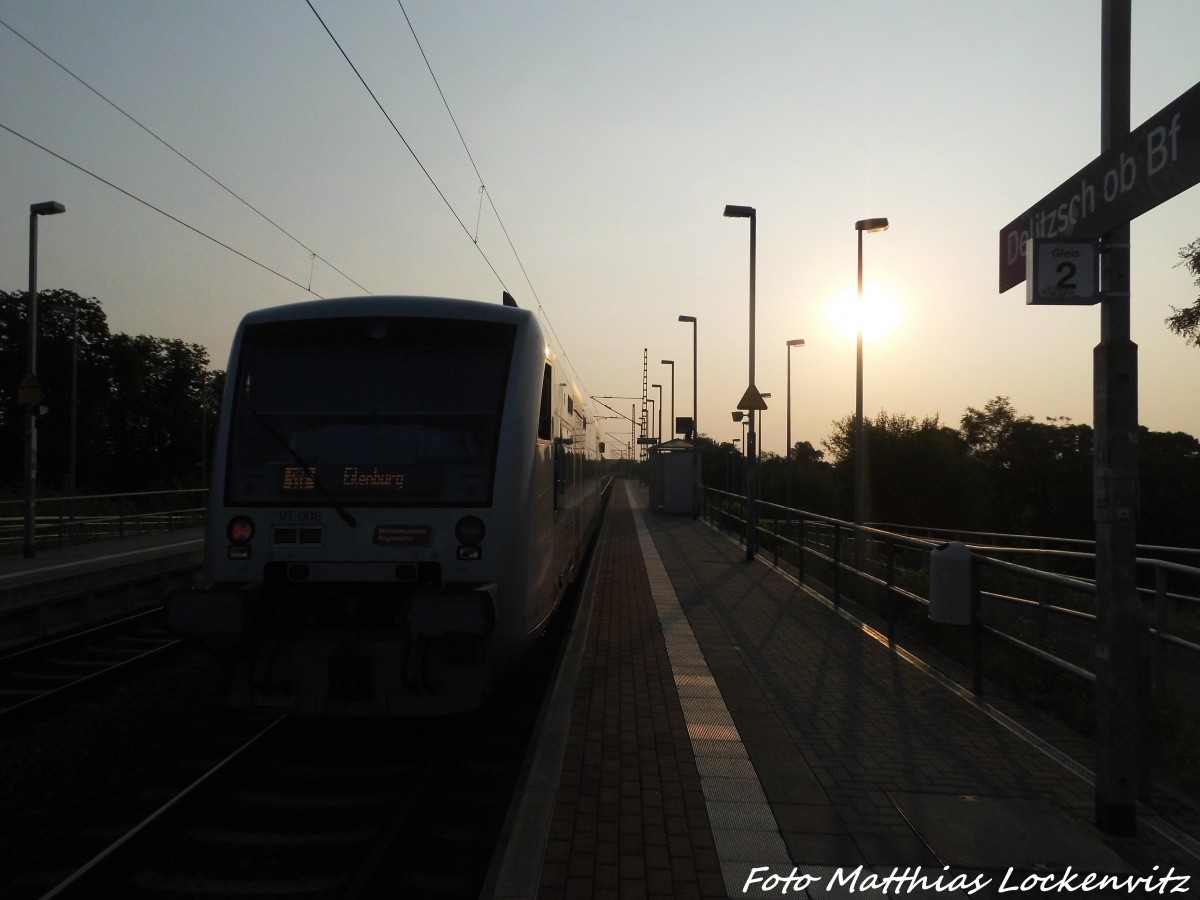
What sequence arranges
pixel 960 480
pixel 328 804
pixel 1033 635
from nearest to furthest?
pixel 328 804
pixel 1033 635
pixel 960 480

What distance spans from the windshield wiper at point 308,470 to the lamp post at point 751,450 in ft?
41.7

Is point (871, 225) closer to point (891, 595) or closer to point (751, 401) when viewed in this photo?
point (751, 401)

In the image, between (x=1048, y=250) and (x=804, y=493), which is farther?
(x=804, y=493)

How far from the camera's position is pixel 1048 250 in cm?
493

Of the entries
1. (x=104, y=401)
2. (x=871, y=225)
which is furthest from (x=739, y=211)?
(x=104, y=401)

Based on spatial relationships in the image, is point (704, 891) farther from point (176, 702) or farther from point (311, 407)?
point (176, 702)

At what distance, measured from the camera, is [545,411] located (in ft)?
24.9

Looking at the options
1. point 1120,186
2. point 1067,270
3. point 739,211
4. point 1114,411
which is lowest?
point 1114,411

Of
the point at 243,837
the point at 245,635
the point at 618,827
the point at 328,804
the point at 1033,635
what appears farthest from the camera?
the point at 1033,635

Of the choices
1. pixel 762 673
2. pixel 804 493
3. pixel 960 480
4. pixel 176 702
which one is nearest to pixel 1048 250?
pixel 762 673

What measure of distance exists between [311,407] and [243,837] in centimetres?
287

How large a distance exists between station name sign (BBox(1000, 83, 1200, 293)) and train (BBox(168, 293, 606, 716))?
3215mm

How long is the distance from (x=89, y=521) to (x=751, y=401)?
14.6 metres

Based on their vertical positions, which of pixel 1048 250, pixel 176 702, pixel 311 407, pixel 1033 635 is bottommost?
pixel 176 702
